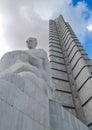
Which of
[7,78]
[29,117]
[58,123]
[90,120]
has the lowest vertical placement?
[90,120]

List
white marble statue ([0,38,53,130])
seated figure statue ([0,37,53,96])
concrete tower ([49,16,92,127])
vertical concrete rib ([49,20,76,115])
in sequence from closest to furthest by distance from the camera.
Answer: white marble statue ([0,38,53,130])
seated figure statue ([0,37,53,96])
concrete tower ([49,16,92,127])
vertical concrete rib ([49,20,76,115])

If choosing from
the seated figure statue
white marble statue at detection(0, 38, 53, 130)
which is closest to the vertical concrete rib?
the seated figure statue

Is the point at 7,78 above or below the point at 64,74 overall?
above

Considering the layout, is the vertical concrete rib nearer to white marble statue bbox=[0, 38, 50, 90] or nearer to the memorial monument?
white marble statue bbox=[0, 38, 50, 90]

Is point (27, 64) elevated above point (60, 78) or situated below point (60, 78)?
above

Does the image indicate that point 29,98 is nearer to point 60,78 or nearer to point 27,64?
point 27,64

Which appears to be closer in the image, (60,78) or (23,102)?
(23,102)

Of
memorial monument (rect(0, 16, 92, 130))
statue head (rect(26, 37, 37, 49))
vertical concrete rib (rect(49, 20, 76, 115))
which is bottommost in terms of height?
vertical concrete rib (rect(49, 20, 76, 115))

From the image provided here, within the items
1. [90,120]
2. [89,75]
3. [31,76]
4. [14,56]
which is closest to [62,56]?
[89,75]

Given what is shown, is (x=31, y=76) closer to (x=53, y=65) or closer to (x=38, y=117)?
(x=38, y=117)

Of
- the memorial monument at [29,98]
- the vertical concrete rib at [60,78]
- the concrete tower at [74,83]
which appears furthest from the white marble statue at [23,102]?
the vertical concrete rib at [60,78]

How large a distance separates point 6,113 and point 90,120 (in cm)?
445

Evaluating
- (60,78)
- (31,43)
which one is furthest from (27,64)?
(60,78)

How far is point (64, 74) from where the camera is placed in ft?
30.9
